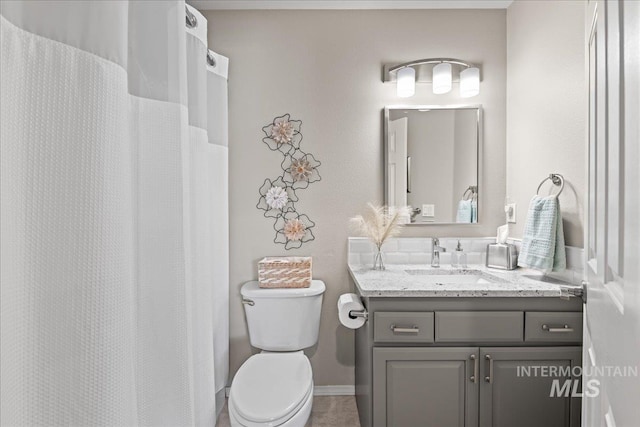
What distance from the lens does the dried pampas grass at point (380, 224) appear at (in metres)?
2.26

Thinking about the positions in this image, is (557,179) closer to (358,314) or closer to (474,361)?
(474,361)

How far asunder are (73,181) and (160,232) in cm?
22

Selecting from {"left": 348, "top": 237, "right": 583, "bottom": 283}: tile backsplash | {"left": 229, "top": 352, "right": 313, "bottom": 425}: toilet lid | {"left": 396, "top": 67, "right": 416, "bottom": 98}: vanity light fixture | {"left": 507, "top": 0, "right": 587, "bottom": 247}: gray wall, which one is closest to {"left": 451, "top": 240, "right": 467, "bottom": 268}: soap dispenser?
{"left": 348, "top": 237, "right": 583, "bottom": 283}: tile backsplash

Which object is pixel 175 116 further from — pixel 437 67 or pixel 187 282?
pixel 437 67

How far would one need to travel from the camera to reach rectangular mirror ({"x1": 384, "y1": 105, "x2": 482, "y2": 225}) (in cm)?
240

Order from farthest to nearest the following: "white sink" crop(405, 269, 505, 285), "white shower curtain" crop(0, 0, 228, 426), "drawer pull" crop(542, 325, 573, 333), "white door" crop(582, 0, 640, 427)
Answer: "white sink" crop(405, 269, 505, 285), "drawer pull" crop(542, 325, 573, 333), "white door" crop(582, 0, 640, 427), "white shower curtain" crop(0, 0, 228, 426)

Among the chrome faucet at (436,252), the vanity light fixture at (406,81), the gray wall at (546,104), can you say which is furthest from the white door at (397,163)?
the gray wall at (546,104)

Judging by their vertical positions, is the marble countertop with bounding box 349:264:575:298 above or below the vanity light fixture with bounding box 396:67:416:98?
below

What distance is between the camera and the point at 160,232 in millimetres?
683

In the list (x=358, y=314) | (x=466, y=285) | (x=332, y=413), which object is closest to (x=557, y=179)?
(x=466, y=285)

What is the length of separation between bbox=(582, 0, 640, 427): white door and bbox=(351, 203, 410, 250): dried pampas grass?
4.25ft

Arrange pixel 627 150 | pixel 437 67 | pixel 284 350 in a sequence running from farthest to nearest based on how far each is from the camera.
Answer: pixel 437 67 → pixel 284 350 → pixel 627 150

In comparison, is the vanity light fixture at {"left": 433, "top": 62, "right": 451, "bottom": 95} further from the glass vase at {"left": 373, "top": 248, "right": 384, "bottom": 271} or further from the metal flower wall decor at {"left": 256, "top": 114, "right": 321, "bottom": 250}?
the glass vase at {"left": 373, "top": 248, "right": 384, "bottom": 271}

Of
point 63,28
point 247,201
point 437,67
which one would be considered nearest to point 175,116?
point 63,28
